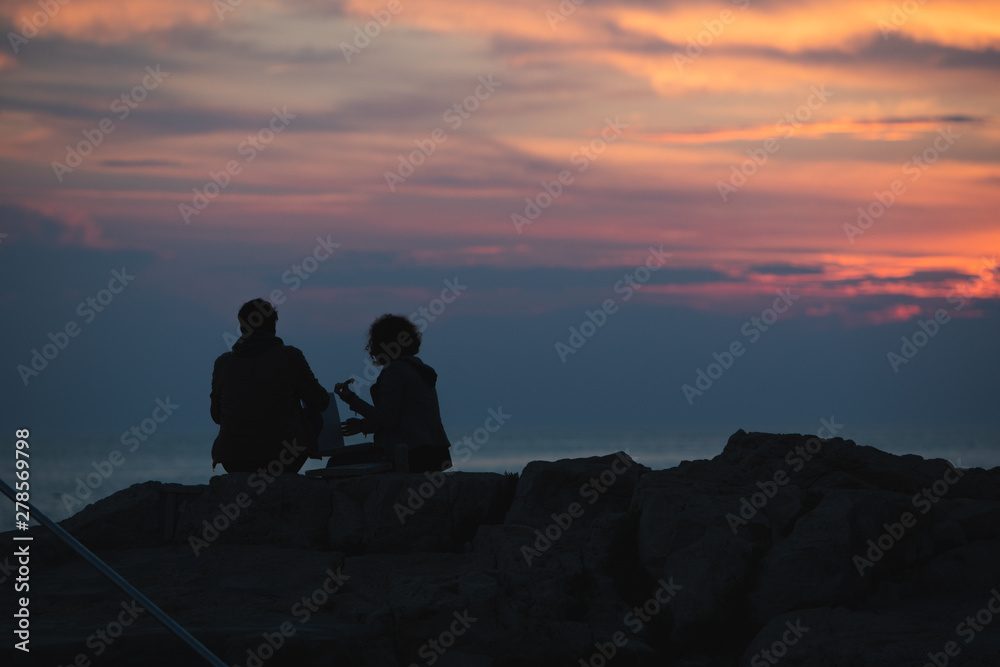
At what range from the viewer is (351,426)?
7883mm

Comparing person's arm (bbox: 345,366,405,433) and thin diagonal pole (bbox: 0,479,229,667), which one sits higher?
person's arm (bbox: 345,366,405,433)

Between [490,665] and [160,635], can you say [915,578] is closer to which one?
[490,665]

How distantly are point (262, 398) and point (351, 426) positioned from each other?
0.75 meters

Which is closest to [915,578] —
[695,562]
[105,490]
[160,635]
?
[695,562]

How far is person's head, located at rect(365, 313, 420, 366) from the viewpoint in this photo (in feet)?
26.1

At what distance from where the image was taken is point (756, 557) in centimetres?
598

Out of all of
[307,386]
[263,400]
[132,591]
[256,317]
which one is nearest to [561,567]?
[307,386]

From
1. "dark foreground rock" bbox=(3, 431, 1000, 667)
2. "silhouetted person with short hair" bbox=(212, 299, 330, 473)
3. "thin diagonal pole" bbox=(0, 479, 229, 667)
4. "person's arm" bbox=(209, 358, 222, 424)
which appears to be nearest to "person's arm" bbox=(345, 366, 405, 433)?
"silhouetted person with short hair" bbox=(212, 299, 330, 473)

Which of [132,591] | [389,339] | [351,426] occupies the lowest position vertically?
[132,591]

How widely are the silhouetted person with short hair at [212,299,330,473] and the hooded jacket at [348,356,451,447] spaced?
427 millimetres

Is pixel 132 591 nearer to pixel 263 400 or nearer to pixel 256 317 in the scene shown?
pixel 263 400

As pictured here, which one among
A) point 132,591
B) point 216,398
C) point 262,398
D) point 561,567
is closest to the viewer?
point 132,591

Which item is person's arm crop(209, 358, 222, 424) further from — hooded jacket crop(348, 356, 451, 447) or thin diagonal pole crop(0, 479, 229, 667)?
thin diagonal pole crop(0, 479, 229, 667)

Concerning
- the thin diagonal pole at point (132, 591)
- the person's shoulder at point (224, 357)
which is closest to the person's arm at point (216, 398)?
the person's shoulder at point (224, 357)
